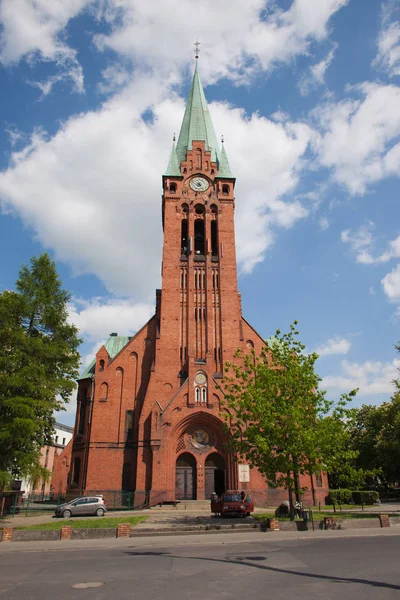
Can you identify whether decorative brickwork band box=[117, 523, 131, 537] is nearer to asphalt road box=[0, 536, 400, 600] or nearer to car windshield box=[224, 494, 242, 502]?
asphalt road box=[0, 536, 400, 600]

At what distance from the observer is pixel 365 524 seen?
19.6 meters

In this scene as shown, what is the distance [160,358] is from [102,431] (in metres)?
7.26

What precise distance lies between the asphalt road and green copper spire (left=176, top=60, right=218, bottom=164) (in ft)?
125

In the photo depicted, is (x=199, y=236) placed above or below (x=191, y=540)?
above

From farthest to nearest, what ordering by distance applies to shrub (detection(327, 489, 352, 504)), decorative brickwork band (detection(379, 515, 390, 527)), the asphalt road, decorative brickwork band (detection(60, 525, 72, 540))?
shrub (detection(327, 489, 352, 504)) → decorative brickwork band (detection(379, 515, 390, 527)) → decorative brickwork band (detection(60, 525, 72, 540)) → the asphalt road

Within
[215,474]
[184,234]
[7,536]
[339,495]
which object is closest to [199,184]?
[184,234]

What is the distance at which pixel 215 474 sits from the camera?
107 feet

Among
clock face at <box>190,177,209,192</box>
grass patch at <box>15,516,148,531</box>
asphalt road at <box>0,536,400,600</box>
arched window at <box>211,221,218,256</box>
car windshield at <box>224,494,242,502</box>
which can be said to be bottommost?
asphalt road at <box>0,536,400,600</box>

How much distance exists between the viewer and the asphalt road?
755cm

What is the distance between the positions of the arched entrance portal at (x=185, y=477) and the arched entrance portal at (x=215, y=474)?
1036 mm

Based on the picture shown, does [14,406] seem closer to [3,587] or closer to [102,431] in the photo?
[102,431]

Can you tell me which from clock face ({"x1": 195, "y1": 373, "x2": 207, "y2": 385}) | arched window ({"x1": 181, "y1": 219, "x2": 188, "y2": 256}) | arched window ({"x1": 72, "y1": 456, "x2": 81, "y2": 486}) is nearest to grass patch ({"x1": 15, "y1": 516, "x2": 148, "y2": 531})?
clock face ({"x1": 195, "y1": 373, "x2": 207, "y2": 385})

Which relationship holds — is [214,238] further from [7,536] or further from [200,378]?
[7,536]

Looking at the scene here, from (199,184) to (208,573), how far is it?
124 feet
